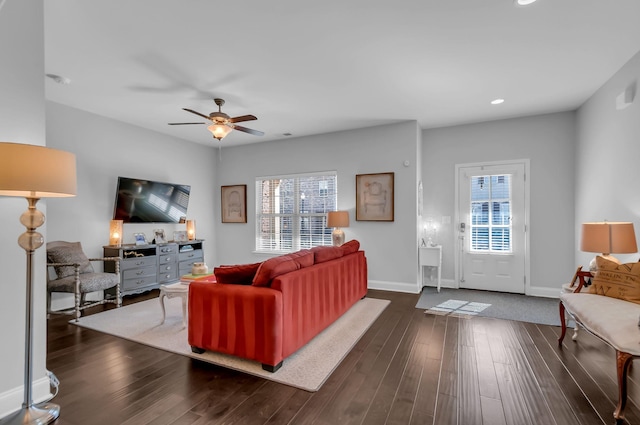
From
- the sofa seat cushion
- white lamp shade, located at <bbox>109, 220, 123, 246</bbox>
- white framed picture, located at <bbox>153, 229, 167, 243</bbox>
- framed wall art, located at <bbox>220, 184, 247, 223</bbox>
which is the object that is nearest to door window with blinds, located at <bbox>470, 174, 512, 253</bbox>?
the sofa seat cushion

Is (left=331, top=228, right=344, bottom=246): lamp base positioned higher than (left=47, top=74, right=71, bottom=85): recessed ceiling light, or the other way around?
(left=47, top=74, right=71, bottom=85): recessed ceiling light

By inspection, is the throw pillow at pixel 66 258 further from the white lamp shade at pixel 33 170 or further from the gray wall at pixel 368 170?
the gray wall at pixel 368 170

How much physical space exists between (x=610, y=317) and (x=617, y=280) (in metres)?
0.65

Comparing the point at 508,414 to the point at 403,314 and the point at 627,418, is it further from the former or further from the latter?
the point at 403,314

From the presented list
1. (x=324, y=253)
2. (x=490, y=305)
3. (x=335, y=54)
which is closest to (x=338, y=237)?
(x=324, y=253)

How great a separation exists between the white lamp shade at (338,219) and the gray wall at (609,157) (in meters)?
3.41

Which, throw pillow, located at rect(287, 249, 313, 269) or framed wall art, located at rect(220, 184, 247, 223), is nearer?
throw pillow, located at rect(287, 249, 313, 269)

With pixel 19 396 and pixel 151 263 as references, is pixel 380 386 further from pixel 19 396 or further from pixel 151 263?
pixel 151 263

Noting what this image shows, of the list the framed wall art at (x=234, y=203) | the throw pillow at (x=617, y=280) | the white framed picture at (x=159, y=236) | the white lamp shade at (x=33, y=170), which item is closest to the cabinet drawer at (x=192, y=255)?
the white framed picture at (x=159, y=236)

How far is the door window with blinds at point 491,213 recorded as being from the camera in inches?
199

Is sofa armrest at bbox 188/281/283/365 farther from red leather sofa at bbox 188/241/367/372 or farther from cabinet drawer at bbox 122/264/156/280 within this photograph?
cabinet drawer at bbox 122/264/156/280

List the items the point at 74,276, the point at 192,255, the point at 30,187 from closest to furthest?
the point at 30,187 → the point at 74,276 → the point at 192,255

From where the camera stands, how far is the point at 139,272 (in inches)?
190

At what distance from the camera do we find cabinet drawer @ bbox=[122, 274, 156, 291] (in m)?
4.62
